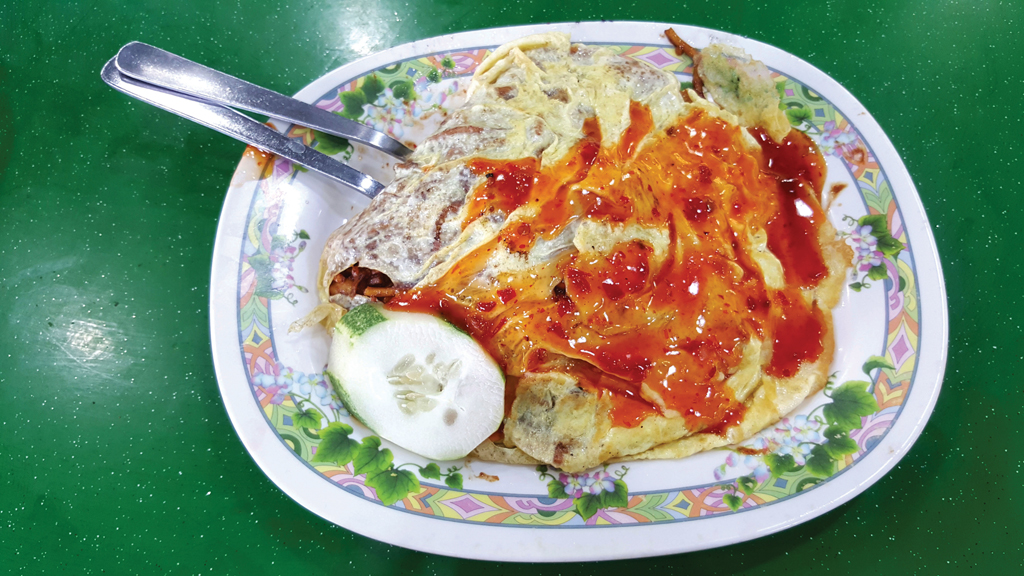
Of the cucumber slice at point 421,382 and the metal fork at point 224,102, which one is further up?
the metal fork at point 224,102

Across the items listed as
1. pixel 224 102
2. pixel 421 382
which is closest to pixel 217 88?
pixel 224 102

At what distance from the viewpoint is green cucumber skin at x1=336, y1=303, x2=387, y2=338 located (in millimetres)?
2078

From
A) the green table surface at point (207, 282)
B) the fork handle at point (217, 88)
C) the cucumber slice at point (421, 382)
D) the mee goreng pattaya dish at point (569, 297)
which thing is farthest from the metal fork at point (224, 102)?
the cucumber slice at point (421, 382)

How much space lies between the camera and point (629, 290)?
2.08 metres

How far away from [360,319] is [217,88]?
121cm

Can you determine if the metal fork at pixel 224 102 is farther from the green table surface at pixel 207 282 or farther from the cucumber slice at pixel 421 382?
the cucumber slice at pixel 421 382

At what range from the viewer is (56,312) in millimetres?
2631

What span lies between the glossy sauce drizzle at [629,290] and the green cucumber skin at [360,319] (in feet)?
0.30

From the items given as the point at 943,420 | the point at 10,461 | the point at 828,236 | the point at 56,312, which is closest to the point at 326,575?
the point at 10,461

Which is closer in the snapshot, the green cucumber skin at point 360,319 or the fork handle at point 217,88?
the green cucumber skin at point 360,319

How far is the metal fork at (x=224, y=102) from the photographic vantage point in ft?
7.81

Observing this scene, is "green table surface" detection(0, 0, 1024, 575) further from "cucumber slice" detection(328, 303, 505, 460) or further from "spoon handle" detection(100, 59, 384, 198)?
"cucumber slice" detection(328, 303, 505, 460)

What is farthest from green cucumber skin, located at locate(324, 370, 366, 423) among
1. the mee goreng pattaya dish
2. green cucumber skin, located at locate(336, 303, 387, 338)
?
green cucumber skin, located at locate(336, 303, 387, 338)

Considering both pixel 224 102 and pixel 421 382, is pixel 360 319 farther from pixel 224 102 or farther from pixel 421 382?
pixel 224 102
